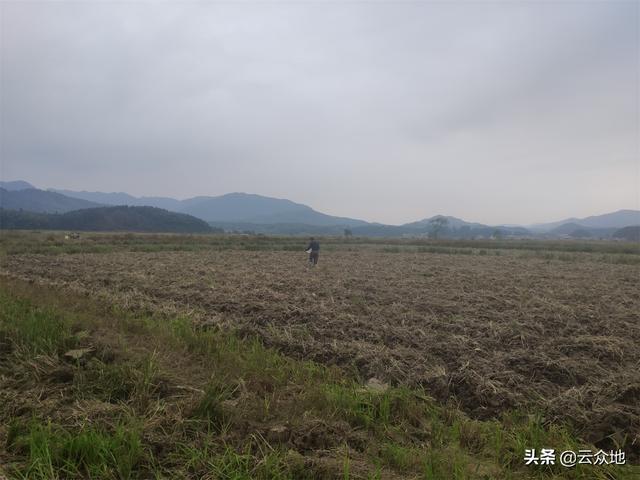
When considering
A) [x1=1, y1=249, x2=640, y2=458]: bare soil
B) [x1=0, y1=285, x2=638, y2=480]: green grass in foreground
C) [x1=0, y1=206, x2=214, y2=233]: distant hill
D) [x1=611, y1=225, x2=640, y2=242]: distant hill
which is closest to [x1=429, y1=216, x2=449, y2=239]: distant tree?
[x1=611, y1=225, x2=640, y2=242]: distant hill

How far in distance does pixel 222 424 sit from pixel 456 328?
17.9 ft

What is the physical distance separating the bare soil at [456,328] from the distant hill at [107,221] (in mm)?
104565

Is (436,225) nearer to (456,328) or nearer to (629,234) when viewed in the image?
(629,234)

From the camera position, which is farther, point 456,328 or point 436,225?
point 436,225

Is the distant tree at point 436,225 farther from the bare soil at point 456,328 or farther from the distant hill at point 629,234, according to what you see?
the bare soil at point 456,328

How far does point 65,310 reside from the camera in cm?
731

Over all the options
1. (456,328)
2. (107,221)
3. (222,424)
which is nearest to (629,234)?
(456,328)

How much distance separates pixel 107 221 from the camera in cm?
11188

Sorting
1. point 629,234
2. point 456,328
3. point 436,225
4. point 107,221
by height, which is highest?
point 436,225

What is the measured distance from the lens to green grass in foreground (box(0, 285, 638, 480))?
2998 mm

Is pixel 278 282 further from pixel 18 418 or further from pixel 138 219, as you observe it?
pixel 138 219

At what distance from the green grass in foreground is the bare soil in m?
0.59

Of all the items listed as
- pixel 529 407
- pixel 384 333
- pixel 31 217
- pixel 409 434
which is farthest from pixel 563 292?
pixel 31 217

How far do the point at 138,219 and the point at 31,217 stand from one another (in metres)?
27.9
